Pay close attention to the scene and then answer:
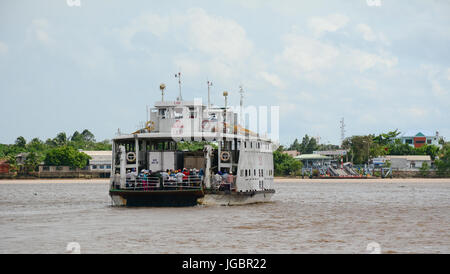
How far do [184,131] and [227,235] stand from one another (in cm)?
1137

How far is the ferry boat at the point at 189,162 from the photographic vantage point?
96.6 feet

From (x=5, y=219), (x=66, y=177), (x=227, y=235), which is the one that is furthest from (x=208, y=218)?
(x=66, y=177)

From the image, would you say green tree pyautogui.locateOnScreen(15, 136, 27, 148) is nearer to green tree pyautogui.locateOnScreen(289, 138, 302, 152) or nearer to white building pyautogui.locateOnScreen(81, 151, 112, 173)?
white building pyautogui.locateOnScreen(81, 151, 112, 173)

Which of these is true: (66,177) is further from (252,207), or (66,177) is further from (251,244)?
(251,244)

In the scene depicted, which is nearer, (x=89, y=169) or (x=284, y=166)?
(x=89, y=169)

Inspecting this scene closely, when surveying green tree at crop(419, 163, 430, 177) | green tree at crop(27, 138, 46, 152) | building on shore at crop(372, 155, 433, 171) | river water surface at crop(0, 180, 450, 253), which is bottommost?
river water surface at crop(0, 180, 450, 253)

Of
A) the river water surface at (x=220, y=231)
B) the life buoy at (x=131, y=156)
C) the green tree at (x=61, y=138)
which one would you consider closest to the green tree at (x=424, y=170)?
the green tree at (x=61, y=138)

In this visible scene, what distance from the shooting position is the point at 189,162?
33219 mm

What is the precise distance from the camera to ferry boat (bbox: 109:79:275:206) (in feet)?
96.6

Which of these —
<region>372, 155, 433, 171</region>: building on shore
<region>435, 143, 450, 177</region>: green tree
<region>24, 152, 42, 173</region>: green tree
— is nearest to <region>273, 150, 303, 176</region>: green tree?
<region>372, 155, 433, 171</region>: building on shore

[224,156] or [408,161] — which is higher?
[408,161]

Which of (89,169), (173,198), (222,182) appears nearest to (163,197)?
(173,198)

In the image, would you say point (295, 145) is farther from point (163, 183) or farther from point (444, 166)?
point (163, 183)

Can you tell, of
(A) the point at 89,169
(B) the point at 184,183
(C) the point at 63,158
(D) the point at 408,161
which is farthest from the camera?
(D) the point at 408,161
